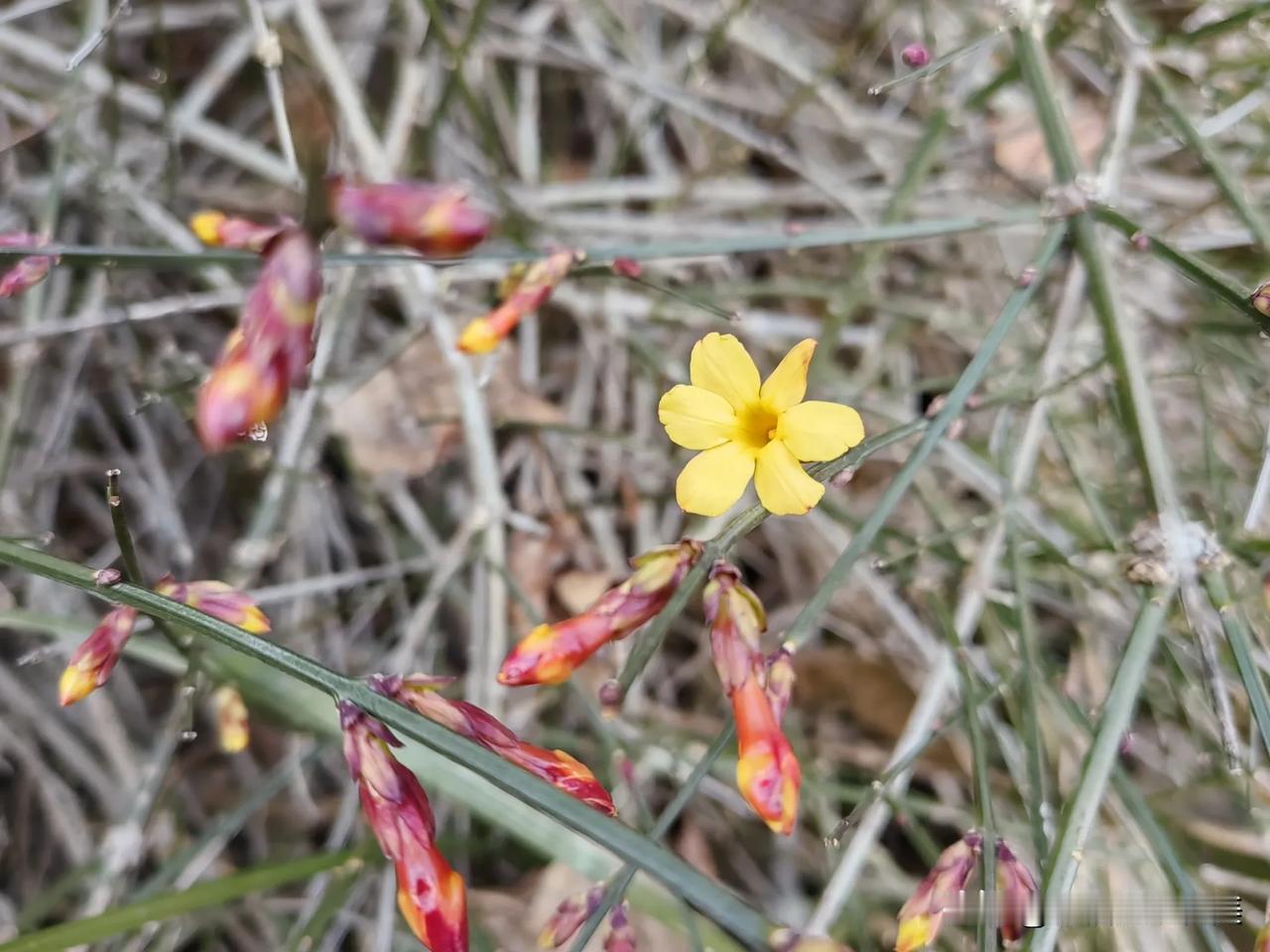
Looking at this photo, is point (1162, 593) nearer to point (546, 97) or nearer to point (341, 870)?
point (341, 870)

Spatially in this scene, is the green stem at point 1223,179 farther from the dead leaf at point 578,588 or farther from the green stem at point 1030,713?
the dead leaf at point 578,588

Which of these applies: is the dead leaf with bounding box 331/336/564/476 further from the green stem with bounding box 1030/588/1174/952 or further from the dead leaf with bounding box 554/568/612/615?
the green stem with bounding box 1030/588/1174/952

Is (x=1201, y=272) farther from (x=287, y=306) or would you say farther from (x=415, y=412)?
(x=415, y=412)

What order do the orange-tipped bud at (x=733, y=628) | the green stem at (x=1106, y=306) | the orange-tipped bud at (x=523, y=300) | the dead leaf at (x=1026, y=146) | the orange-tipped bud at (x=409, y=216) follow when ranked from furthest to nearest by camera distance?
the dead leaf at (x=1026, y=146) < the orange-tipped bud at (x=523, y=300) < the green stem at (x=1106, y=306) < the orange-tipped bud at (x=733, y=628) < the orange-tipped bud at (x=409, y=216)

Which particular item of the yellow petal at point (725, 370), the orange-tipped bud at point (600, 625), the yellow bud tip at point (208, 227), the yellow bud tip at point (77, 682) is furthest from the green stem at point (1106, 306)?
the yellow bud tip at point (77, 682)

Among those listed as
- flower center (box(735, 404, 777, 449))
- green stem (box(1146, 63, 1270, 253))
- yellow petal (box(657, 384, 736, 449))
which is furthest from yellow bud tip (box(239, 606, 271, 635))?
green stem (box(1146, 63, 1270, 253))

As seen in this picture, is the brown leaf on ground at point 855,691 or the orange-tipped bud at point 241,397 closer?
the orange-tipped bud at point 241,397
